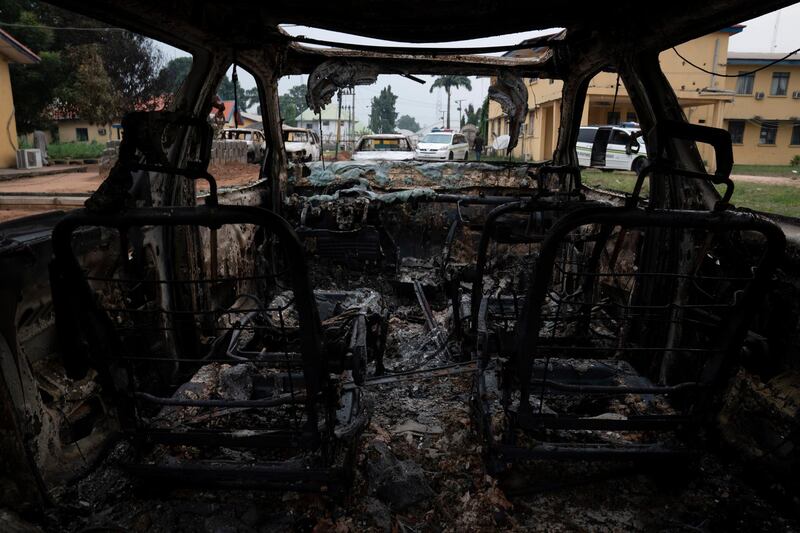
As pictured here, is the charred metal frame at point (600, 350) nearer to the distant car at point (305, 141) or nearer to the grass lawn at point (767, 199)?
the grass lawn at point (767, 199)

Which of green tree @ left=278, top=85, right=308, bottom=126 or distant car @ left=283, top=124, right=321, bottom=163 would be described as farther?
green tree @ left=278, top=85, right=308, bottom=126

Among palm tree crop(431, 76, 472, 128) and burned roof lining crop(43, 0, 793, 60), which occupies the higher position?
palm tree crop(431, 76, 472, 128)

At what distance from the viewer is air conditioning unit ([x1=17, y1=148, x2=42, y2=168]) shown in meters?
18.3

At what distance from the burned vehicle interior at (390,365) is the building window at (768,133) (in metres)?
29.3

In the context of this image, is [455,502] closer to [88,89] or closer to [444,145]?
[444,145]

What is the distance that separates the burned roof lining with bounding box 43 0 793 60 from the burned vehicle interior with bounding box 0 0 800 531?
0.07 feet

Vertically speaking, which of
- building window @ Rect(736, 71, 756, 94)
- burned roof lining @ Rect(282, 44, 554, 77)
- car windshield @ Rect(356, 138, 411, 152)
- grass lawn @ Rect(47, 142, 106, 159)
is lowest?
grass lawn @ Rect(47, 142, 106, 159)

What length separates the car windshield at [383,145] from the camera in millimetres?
13812

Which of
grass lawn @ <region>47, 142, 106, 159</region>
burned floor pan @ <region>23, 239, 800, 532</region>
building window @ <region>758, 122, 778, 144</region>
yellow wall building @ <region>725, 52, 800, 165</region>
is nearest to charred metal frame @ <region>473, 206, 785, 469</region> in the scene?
burned floor pan @ <region>23, 239, 800, 532</region>

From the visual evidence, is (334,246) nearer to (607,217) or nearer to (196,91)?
(196,91)

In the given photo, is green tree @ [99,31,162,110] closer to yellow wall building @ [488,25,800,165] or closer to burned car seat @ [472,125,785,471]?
yellow wall building @ [488,25,800,165]

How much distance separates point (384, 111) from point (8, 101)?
2100 inches

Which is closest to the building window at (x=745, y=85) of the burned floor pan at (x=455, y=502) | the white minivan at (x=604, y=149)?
the white minivan at (x=604, y=149)

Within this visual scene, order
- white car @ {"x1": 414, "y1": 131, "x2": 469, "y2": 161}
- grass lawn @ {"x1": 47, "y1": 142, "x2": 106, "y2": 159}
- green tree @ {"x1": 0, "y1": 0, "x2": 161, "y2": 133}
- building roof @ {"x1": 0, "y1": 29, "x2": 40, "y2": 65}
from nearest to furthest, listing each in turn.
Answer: building roof @ {"x1": 0, "y1": 29, "x2": 40, "y2": 65}, white car @ {"x1": 414, "y1": 131, "x2": 469, "y2": 161}, green tree @ {"x1": 0, "y1": 0, "x2": 161, "y2": 133}, grass lawn @ {"x1": 47, "y1": 142, "x2": 106, "y2": 159}
